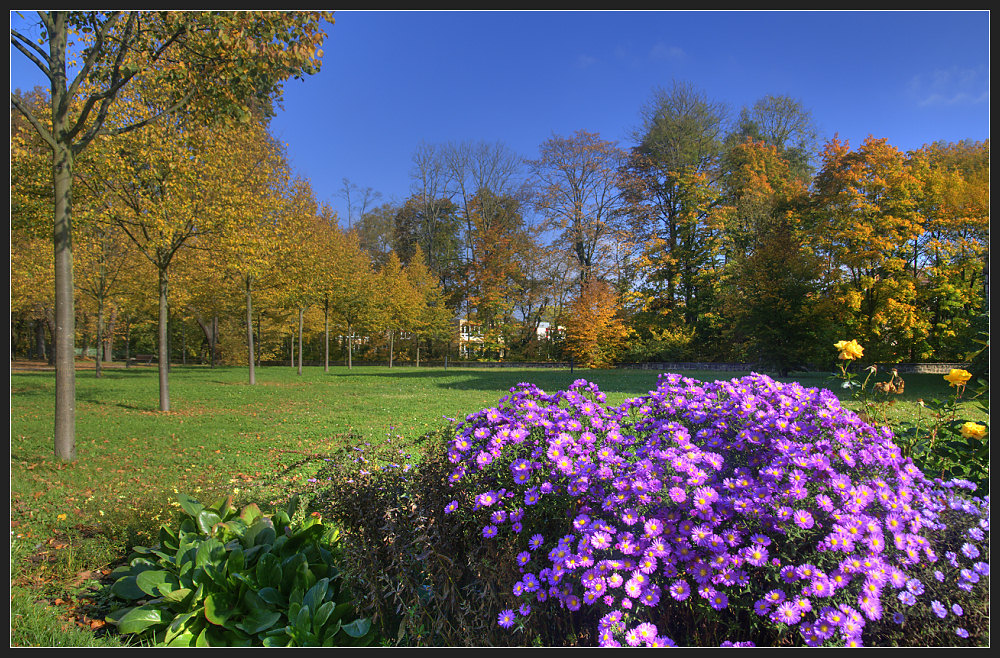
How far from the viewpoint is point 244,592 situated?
2.03 metres

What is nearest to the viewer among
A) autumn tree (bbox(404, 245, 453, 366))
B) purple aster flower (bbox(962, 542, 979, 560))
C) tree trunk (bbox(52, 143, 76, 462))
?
purple aster flower (bbox(962, 542, 979, 560))

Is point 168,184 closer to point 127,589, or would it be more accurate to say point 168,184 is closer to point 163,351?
point 163,351

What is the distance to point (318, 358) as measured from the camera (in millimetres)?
28234

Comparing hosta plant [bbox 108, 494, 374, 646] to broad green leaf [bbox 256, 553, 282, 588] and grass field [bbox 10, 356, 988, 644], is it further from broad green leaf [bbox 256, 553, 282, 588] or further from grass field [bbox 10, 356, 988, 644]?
grass field [bbox 10, 356, 988, 644]

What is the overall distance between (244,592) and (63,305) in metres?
3.70

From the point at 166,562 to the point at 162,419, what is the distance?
247 inches

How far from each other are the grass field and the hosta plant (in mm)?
232

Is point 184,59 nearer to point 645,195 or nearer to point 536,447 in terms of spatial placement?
point 536,447

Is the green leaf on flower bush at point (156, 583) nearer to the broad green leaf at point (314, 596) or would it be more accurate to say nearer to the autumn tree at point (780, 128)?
the broad green leaf at point (314, 596)

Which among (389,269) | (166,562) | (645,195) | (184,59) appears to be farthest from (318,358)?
(166,562)

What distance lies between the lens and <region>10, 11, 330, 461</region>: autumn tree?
14.2ft

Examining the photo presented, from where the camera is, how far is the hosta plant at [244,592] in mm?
1870

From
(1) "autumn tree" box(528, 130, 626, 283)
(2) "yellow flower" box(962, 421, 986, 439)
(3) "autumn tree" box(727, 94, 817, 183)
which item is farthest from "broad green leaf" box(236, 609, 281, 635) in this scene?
(3) "autumn tree" box(727, 94, 817, 183)

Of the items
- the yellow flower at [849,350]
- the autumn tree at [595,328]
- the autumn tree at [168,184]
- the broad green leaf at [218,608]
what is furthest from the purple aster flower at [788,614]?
the autumn tree at [595,328]
